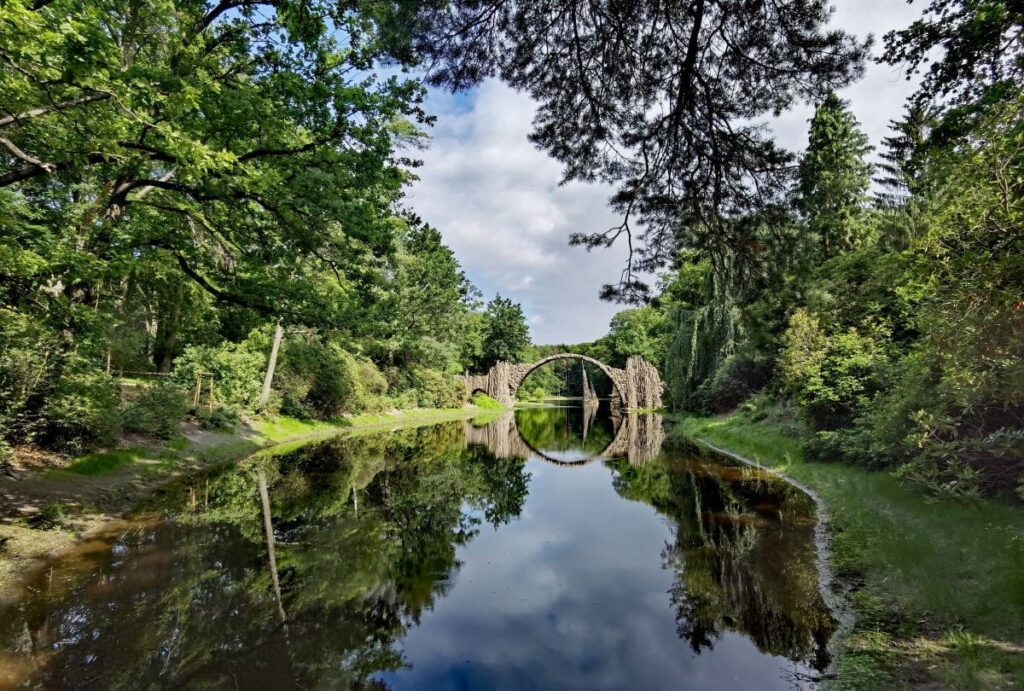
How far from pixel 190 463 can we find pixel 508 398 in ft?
137

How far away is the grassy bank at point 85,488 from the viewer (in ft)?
26.6

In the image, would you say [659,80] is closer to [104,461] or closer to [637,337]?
[104,461]

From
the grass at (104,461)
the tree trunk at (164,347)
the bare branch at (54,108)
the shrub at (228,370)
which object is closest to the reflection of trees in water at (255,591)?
the grass at (104,461)

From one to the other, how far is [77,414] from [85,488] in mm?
1817

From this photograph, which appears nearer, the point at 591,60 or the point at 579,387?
the point at 591,60

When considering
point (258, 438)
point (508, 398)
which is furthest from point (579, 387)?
point (258, 438)

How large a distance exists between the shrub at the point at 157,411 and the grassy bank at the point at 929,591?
1726cm

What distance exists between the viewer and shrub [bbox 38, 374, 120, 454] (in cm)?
1118

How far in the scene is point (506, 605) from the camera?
733 cm

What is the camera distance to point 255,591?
7.04 meters

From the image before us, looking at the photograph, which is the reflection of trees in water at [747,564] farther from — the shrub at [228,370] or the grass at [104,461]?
the shrub at [228,370]

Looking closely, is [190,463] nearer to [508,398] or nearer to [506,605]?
[506,605]

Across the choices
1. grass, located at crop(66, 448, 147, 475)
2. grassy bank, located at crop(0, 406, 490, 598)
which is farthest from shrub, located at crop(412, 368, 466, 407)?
grass, located at crop(66, 448, 147, 475)

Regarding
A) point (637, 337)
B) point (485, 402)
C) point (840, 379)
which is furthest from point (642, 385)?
point (840, 379)
